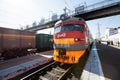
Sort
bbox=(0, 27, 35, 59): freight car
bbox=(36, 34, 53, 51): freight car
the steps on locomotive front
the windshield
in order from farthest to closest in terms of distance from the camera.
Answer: bbox=(36, 34, 53, 51): freight car, bbox=(0, 27, 35, 59): freight car, the windshield, the steps on locomotive front

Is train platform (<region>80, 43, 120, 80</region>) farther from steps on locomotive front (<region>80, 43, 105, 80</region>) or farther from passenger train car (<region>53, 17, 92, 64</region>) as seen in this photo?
passenger train car (<region>53, 17, 92, 64</region>)

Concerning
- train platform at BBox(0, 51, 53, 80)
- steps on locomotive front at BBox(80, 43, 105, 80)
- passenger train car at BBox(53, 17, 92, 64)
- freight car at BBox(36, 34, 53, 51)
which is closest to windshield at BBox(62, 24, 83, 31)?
passenger train car at BBox(53, 17, 92, 64)

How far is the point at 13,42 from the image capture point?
1457 cm

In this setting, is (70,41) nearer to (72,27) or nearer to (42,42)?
(72,27)

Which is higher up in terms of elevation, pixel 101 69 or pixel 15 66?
pixel 101 69

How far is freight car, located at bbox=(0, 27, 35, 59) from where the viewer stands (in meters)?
13.2

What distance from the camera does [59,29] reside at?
8.76 m

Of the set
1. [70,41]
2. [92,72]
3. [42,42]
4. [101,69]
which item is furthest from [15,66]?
[42,42]

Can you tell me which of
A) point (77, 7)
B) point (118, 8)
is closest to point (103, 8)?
point (118, 8)

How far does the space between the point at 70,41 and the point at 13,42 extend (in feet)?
30.7

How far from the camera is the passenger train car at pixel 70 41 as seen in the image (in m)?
7.63

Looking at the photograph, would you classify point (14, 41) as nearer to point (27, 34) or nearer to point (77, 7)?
point (27, 34)

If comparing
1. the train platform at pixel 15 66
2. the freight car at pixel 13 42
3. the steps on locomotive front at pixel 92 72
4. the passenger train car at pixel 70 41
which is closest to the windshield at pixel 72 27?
the passenger train car at pixel 70 41

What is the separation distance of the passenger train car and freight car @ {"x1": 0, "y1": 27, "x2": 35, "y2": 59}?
7504mm
